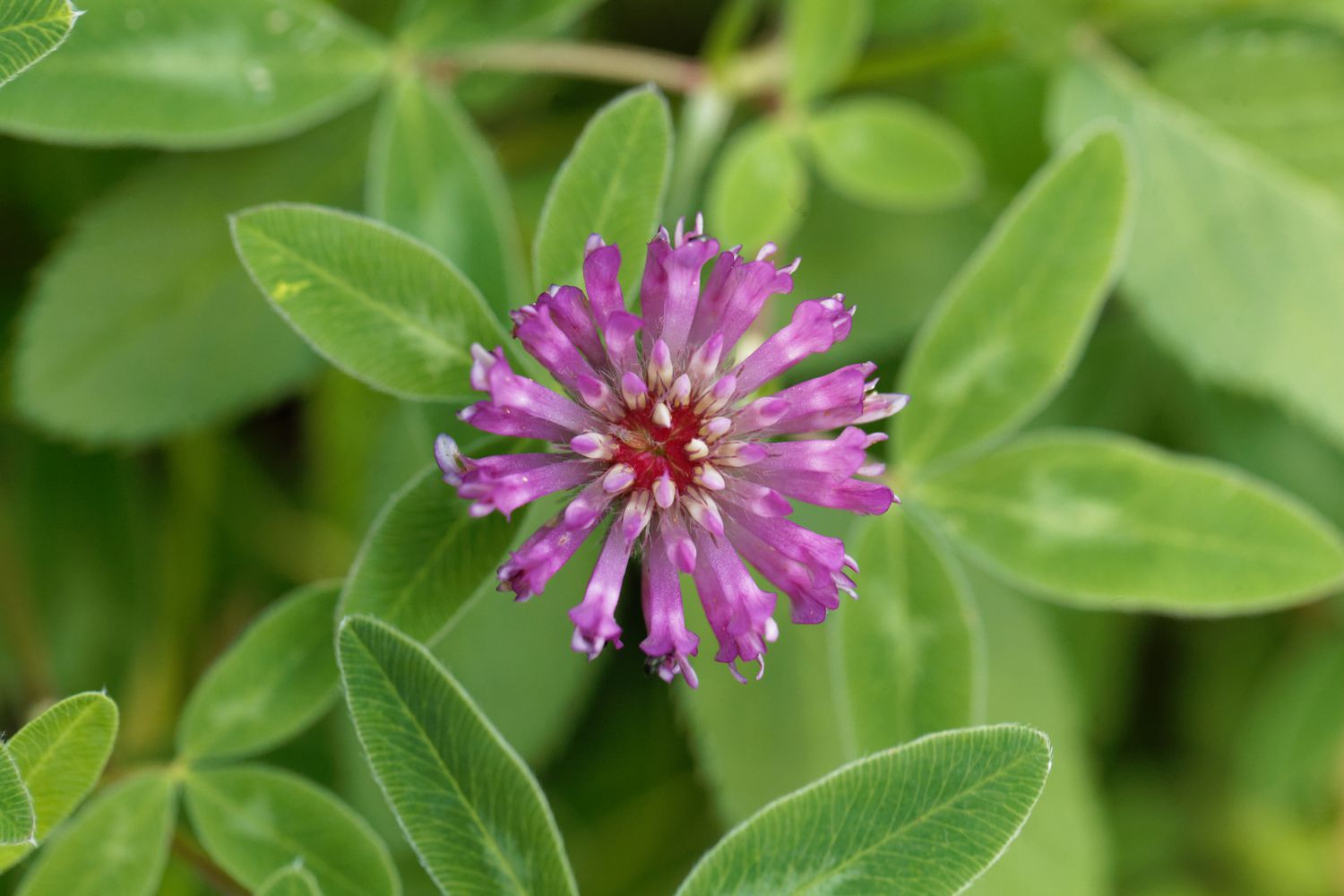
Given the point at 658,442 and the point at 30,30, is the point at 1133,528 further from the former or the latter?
the point at 30,30

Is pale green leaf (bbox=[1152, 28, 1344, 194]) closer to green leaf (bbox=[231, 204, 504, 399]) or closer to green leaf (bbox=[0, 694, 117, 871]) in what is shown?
green leaf (bbox=[231, 204, 504, 399])

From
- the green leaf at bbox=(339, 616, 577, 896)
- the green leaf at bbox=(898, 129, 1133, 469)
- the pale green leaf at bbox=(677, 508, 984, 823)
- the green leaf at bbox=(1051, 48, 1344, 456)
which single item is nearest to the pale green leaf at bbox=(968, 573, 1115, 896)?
the pale green leaf at bbox=(677, 508, 984, 823)

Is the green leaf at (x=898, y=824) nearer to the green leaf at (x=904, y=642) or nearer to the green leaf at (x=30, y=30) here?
the green leaf at (x=904, y=642)

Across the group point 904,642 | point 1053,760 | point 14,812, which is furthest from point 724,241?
point 14,812

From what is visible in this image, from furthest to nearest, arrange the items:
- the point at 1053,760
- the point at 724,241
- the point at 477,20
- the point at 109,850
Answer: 1. the point at 1053,760
2. the point at 724,241
3. the point at 477,20
4. the point at 109,850

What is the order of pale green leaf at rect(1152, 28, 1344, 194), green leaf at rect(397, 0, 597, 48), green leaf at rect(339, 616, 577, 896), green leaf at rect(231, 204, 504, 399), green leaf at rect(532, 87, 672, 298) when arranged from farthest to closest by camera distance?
pale green leaf at rect(1152, 28, 1344, 194), green leaf at rect(397, 0, 597, 48), green leaf at rect(532, 87, 672, 298), green leaf at rect(231, 204, 504, 399), green leaf at rect(339, 616, 577, 896)

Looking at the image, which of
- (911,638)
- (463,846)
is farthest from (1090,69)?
(463,846)
